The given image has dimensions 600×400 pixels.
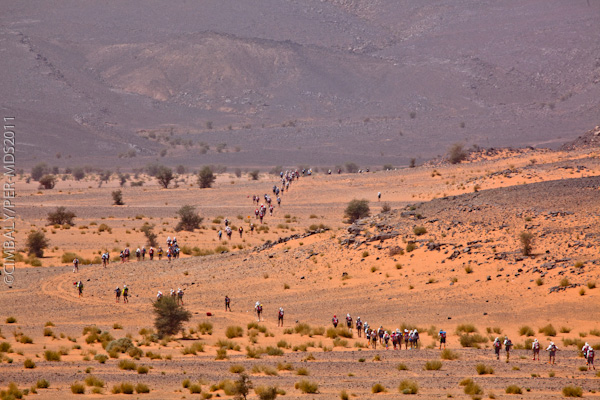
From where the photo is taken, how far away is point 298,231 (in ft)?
181

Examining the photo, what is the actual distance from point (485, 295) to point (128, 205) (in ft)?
143

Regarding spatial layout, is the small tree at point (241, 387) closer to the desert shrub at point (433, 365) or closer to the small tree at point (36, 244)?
the desert shrub at point (433, 365)

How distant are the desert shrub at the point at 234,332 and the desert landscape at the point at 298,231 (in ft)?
0.16

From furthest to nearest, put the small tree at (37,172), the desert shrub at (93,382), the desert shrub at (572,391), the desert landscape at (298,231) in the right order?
the small tree at (37,172) < the desert landscape at (298,231) < the desert shrub at (93,382) < the desert shrub at (572,391)

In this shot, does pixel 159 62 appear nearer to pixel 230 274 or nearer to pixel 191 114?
pixel 191 114

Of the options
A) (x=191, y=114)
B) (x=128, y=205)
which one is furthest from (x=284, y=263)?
(x=191, y=114)

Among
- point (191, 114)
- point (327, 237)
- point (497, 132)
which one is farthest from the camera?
point (191, 114)

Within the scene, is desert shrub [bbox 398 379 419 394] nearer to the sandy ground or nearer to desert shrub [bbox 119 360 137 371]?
the sandy ground

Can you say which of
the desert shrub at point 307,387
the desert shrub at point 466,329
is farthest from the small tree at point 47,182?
the desert shrub at point 307,387

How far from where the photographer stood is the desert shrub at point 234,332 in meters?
28.4

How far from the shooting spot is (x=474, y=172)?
7094 cm

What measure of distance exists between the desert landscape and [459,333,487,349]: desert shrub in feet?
0.38

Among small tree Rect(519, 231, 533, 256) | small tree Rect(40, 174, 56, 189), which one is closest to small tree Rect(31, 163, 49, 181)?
small tree Rect(40, 174, 56, 189)

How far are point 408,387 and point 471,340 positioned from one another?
22.7 feet
